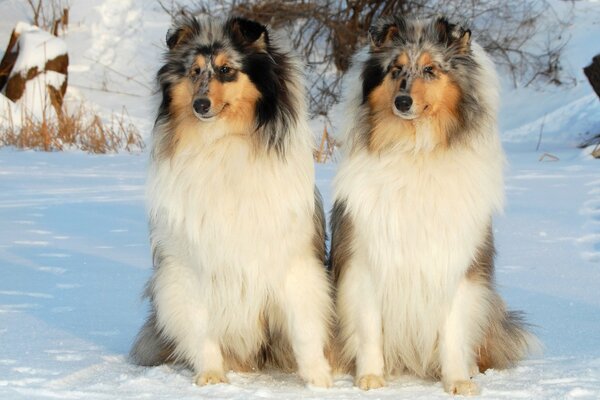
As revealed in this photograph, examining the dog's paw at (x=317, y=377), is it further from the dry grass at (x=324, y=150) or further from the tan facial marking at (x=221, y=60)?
the dry grass at (x=324, y=150)

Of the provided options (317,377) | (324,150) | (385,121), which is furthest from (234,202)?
(324,150)

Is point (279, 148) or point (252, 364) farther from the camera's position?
point (252, 364)

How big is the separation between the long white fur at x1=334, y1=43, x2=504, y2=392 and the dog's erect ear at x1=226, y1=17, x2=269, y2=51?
0.45m

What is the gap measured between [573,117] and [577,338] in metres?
8.13

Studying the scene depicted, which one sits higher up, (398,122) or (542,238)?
(398,122)

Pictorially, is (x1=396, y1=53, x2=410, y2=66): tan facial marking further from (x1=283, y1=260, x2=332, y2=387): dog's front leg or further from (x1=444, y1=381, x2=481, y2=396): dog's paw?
(x1=444, y1=381, x2=481, y2=396): dog's paw

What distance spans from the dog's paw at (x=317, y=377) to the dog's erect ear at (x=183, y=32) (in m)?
1.46

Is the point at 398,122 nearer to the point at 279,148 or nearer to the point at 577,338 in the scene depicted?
the point at 279,148

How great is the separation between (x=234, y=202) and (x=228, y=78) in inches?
19.5

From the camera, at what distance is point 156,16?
17.7m

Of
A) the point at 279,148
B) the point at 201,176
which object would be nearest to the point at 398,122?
the point at 279,148

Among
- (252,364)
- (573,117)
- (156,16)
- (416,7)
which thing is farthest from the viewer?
(156,16)

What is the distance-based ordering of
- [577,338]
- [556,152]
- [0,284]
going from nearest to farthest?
[577,338], [0,284], [556,152]

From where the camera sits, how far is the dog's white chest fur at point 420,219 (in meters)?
3.91
